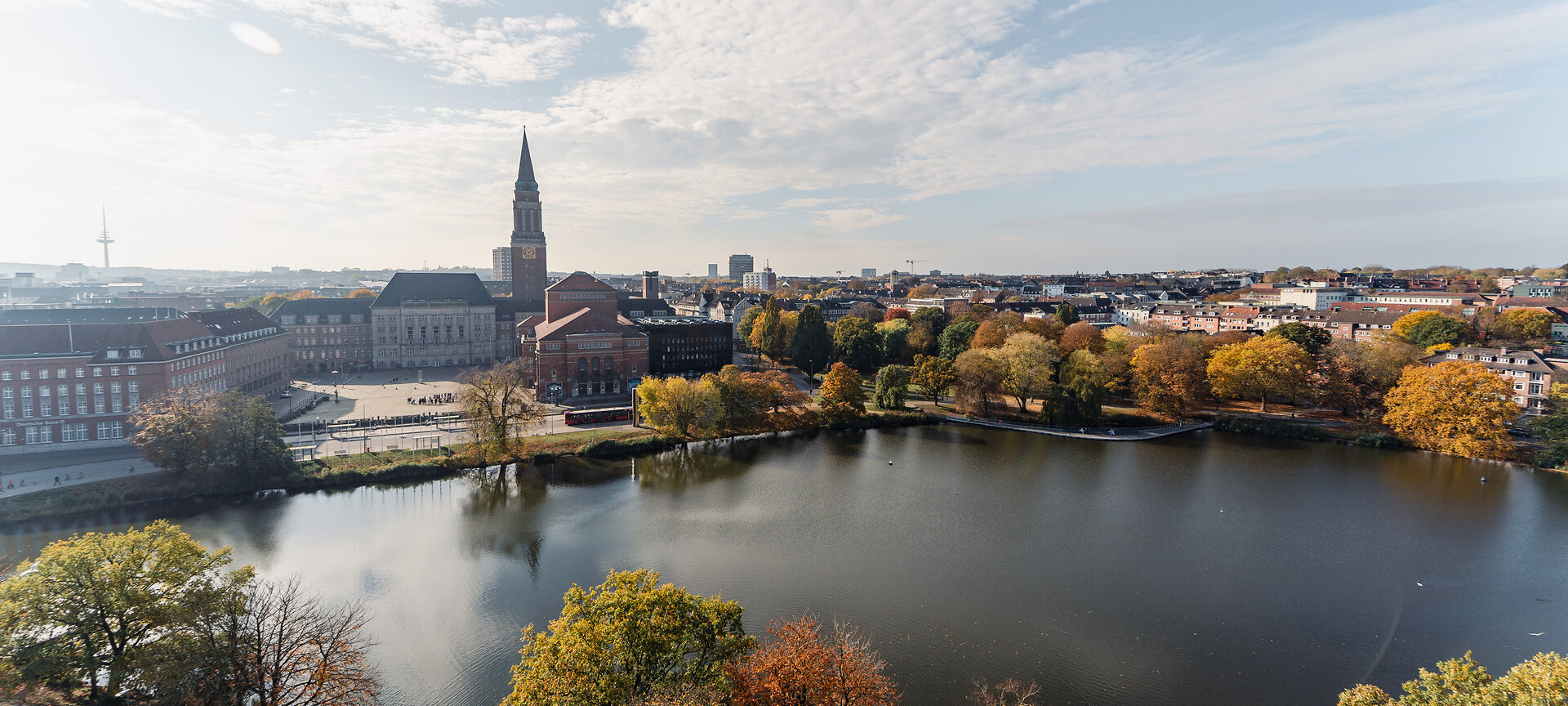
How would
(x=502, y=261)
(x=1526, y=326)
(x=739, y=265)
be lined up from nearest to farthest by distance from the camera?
(x=1526, y=326), (x=502, y=261), (x=739, y=265)

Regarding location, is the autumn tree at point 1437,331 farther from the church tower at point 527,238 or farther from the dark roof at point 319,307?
the dark roof at point 319,307

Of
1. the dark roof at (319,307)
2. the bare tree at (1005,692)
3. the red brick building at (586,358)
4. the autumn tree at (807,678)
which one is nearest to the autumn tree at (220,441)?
the red brick building at (586,358)

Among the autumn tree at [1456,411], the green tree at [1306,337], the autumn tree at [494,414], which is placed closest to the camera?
the autumn tree at [494,414]

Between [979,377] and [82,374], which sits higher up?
[82,374]

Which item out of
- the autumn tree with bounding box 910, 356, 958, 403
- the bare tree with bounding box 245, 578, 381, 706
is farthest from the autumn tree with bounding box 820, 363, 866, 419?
the bare tree with bounding box 245, 578, 381, 706

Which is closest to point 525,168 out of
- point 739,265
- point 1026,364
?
point 1026,364

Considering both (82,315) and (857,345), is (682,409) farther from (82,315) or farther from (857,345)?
(82,315)
